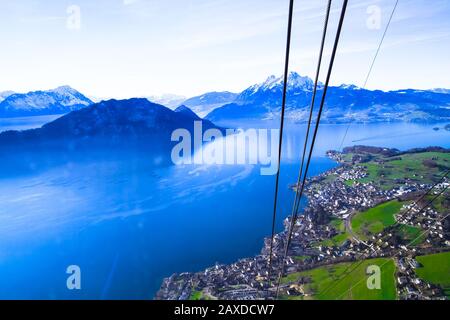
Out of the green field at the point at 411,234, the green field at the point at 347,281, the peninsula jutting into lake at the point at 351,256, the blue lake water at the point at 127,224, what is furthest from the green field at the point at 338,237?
the blue lake water at the point at 127,224

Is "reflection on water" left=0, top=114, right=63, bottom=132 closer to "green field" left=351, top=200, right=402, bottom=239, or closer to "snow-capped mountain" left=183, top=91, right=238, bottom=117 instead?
"snow-capped mountain" left=183, top=91, right=238, bottom=117

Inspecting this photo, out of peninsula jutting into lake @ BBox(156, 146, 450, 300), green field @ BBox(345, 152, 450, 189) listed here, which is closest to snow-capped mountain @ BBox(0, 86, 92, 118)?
green field @ BBox(345, 152, 450, 189)

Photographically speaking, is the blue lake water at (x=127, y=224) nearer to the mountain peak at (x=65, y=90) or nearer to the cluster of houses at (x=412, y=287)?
the cluster of houses at (x=412, y=287)

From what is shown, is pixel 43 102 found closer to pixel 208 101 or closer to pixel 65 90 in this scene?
pixel 65 90

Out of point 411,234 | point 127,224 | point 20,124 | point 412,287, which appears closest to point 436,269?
point 412,287
